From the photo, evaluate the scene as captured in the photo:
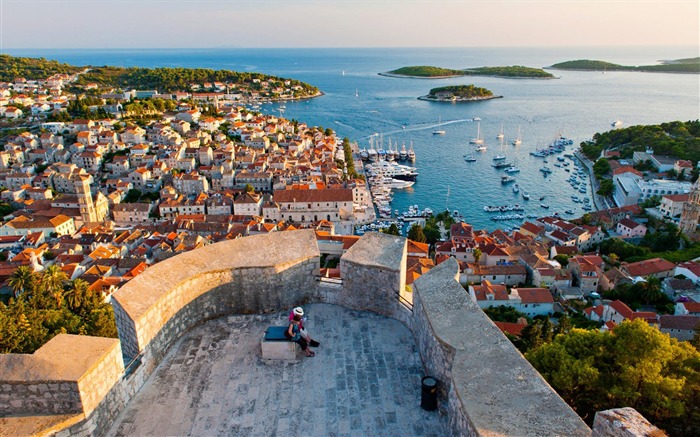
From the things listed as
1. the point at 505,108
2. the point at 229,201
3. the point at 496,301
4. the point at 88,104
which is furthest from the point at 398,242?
the point at 505,108

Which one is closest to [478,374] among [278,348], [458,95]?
[278,348]

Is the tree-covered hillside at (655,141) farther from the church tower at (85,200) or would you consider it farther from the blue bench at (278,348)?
the blue bench at (278,348)

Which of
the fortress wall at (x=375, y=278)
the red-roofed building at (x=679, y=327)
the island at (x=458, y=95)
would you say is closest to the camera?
the fortress wall at (x=375, y=278)

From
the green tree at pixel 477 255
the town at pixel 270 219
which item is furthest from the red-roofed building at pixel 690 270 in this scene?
the green tree at pixel 477 255

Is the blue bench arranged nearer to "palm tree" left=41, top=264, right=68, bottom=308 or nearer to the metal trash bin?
the metal trash bin

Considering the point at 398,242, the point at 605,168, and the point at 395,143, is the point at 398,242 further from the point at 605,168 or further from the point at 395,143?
the point at 395,143

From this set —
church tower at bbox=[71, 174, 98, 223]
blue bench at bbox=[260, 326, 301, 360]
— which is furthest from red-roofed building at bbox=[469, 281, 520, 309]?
church tower at bbox=[71, 174, 98, 223]

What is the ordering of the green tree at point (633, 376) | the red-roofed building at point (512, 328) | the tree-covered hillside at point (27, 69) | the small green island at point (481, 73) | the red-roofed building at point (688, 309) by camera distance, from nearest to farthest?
1. the green tree at point (633, 376)
2. the red-roofed building at point (512, 328)
3. the red-roofed building at point (688, 309)
4. the tree-covered hillside at point (27, 69)
5. the small green island at point (481, 73)
